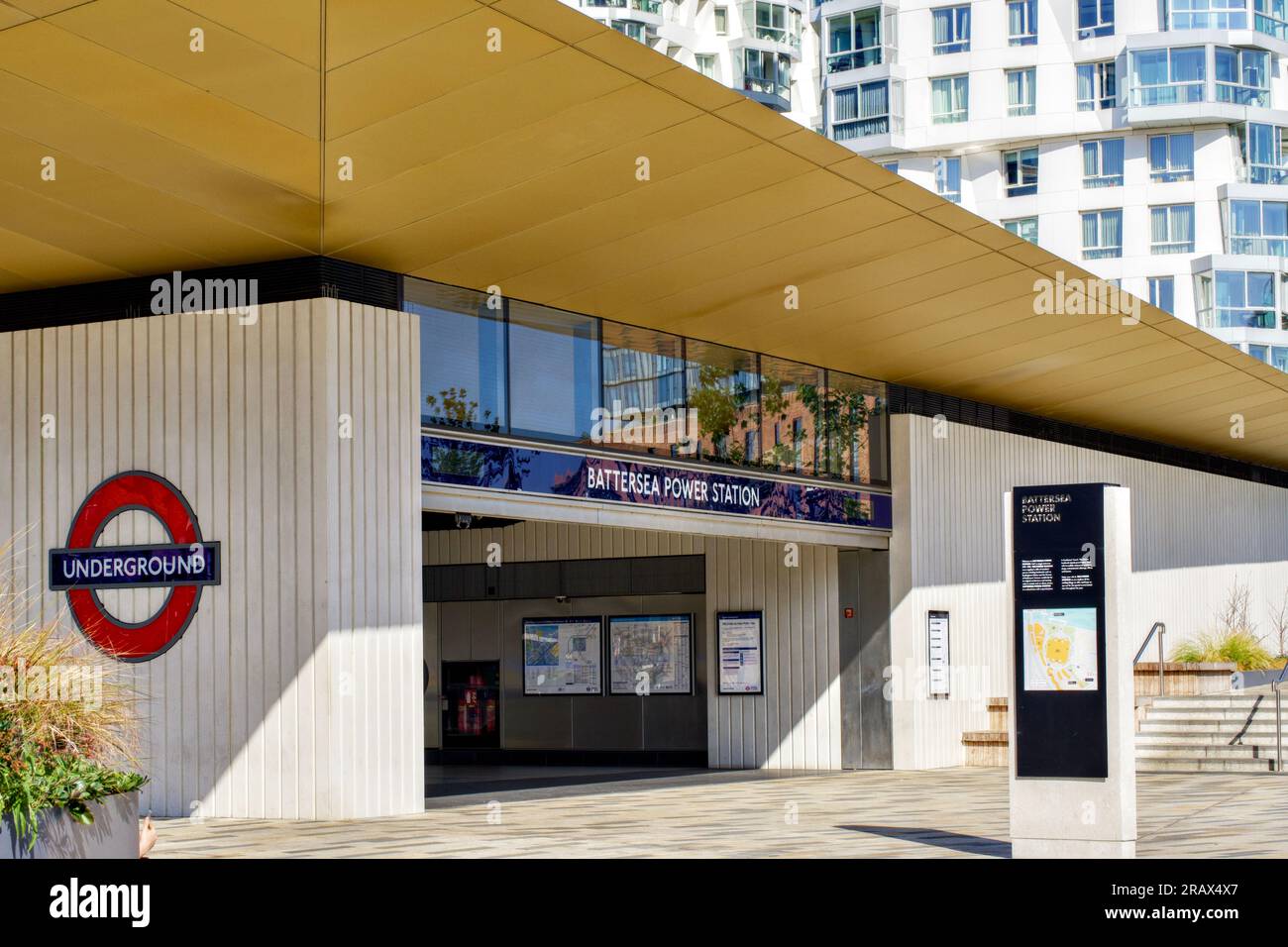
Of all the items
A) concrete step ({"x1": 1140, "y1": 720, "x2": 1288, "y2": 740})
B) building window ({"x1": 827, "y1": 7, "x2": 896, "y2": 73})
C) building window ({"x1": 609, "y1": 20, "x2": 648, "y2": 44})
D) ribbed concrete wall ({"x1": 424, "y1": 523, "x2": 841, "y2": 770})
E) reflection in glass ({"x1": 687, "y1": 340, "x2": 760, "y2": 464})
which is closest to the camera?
reflection in glass ({"x1": 687, "y1": 340, "x2": 760, "y2": 464})

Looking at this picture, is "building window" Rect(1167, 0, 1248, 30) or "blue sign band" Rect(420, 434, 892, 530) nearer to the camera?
"blue sign band" Rect(420, 434, 892, 530)

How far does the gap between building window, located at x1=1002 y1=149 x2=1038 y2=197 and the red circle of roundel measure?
158ft

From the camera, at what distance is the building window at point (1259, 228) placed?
186ft

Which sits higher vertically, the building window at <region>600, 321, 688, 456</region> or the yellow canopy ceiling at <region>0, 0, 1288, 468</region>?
the yellow canopy ceiling at <region>0, 0, 1288, 468</region>

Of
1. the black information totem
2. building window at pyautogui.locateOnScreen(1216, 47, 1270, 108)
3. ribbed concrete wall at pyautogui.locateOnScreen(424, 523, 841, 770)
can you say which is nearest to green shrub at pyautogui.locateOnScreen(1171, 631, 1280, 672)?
ribbed concrete wall at pyautogui.locateOnScreen(424, 523, 841, 770)

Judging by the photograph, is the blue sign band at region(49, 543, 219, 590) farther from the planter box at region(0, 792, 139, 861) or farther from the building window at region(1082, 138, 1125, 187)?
the building window at region(1082, 138, 1125, 187)

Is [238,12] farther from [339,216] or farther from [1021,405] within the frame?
[1021,405]

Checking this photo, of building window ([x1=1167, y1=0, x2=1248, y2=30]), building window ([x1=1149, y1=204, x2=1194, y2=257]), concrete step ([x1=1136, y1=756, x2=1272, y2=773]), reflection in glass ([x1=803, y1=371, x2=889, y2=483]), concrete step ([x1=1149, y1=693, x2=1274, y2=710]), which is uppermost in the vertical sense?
building window ([x1=1167, y1=0, x2=1248, y2=30])

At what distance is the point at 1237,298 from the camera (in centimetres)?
5647

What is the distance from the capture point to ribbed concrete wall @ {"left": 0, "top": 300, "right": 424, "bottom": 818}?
13328mm

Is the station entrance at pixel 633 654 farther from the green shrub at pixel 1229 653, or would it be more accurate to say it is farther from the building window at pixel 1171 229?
the building window at pixel 1171 229
